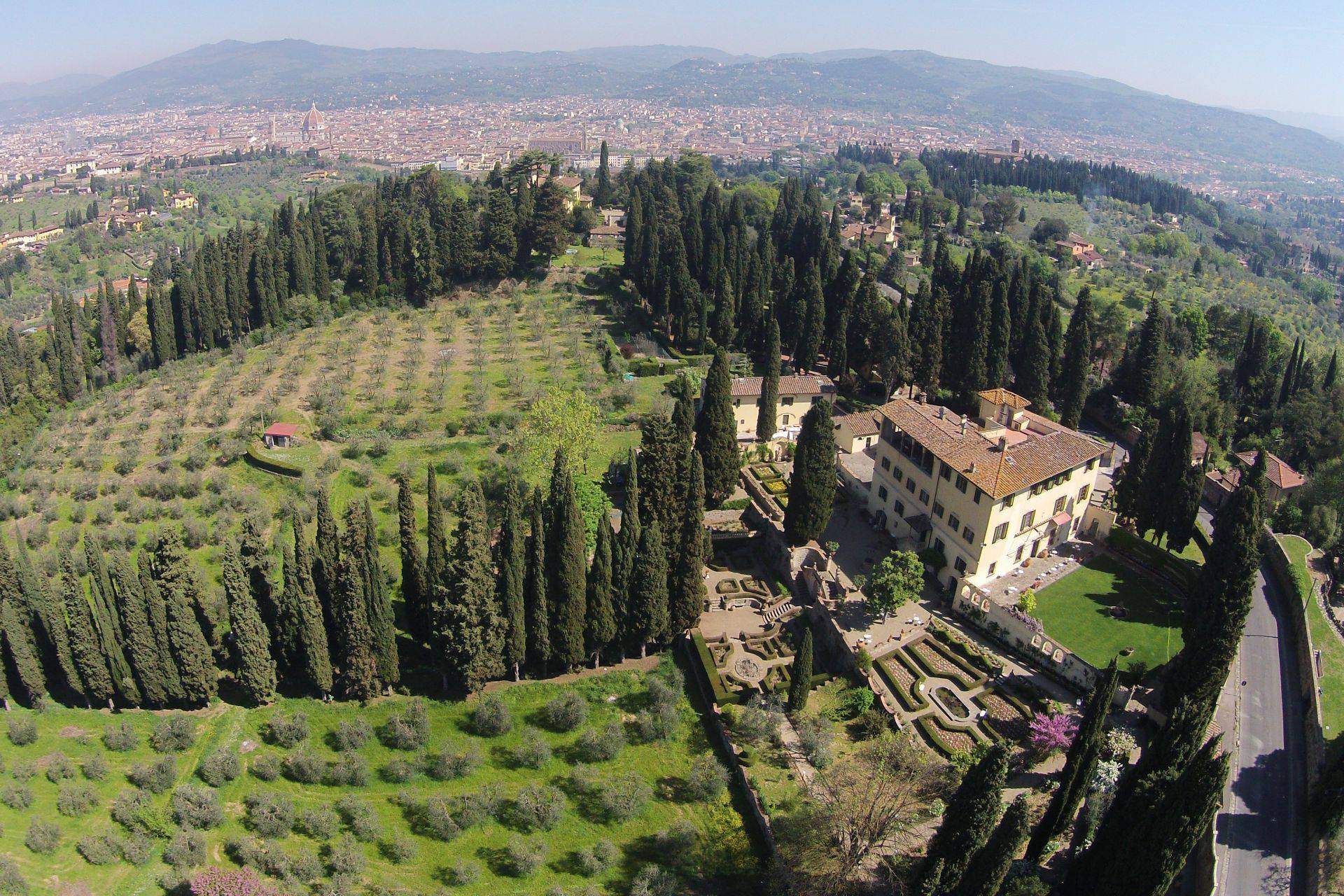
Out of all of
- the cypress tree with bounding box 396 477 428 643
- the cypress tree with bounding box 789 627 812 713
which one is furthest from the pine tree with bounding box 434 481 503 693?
the cypress tree with bounding box 789 627 812 713

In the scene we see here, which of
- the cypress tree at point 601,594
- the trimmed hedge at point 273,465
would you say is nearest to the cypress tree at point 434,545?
the cypress tree at point 601,594

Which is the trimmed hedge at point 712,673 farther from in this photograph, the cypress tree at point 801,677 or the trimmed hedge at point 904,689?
the trimmed hedge at point 904,689

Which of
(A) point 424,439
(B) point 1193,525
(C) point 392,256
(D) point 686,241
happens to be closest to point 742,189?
(D) point 686,241

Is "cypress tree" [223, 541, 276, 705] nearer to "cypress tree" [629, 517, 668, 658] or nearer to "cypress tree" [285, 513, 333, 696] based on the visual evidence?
"cypress tree" [285, 513, 333, 696]

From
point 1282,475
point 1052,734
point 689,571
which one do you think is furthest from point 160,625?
point 1282,475

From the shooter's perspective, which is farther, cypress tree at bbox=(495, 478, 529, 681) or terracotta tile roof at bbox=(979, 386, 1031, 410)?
terracotta tile roof at bbox=(979, 386, 1031, 410)

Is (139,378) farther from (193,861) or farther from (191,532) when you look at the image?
(193,861)

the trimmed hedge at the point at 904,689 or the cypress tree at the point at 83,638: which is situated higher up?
the cypress tree at the point at 83,638
